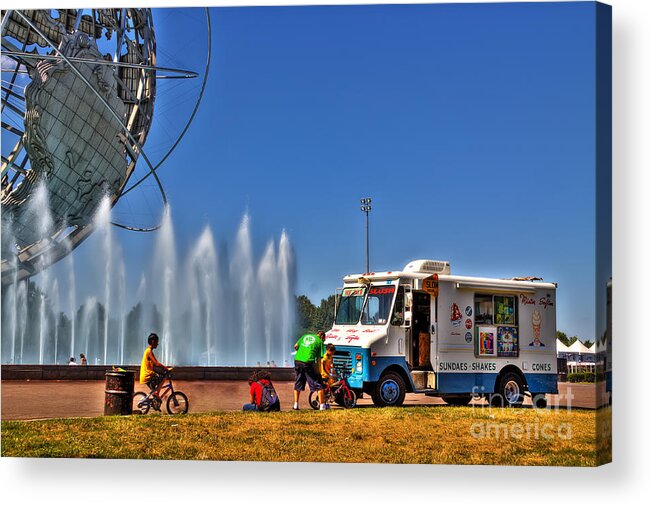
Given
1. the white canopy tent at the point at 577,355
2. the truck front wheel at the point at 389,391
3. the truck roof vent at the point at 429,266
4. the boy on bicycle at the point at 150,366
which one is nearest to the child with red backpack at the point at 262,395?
the boy on bicycle at the point at 150,366

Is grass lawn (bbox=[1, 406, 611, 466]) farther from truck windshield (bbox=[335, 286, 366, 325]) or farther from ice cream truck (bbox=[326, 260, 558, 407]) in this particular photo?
truck windshield (bbox=[335, 286, 366, 325])

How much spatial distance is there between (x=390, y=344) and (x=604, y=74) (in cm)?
607

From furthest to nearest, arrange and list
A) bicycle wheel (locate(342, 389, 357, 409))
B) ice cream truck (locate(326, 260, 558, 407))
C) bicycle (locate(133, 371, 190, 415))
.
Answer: ice cream truck (locate(326, 260, 558, 407)) → bicycle wheel (locate(342, 389, 357, 409)) → bicycle (locate(133, 371, 190, 415))

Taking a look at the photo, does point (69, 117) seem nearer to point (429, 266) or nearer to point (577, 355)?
point (429, 266)

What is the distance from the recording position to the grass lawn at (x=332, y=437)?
48.1ft

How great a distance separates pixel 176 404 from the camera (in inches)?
645

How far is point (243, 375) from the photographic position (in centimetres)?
1766

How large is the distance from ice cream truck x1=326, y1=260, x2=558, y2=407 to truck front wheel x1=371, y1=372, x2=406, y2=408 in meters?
0.02

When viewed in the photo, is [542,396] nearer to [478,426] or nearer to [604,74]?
[478,426]

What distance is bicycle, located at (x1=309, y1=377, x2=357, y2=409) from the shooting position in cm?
1722

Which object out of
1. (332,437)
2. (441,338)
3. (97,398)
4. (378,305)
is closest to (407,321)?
(378,305)

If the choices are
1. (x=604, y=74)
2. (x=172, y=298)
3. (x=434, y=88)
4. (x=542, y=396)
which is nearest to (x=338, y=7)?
(x=434, y=88)

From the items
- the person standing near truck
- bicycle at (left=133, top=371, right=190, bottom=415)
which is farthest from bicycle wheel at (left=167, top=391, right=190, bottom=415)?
the person standing near truck

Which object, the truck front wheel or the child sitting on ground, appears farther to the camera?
the truck front wheel
